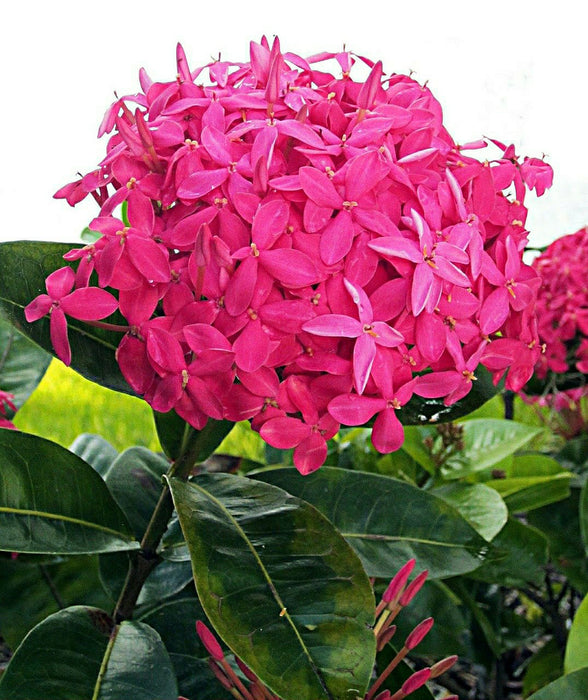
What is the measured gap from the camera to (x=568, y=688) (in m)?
0.65

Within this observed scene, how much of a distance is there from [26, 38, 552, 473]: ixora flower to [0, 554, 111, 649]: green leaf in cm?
39

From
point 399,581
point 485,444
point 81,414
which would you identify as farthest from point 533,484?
point 81,414

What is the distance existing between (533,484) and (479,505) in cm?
15

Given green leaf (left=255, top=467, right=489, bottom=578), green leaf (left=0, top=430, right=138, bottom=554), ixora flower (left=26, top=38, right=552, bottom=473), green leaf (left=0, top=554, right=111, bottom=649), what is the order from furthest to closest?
green leaf (left=0, top=554, right=111, bottom=649) < green leaf (left=255, top=467, right=489, bottom=578) < green leaf (left=0, top=430, right=138, bottom=554) < ixora flower (left=26, top=38, right=552, bottom=473)

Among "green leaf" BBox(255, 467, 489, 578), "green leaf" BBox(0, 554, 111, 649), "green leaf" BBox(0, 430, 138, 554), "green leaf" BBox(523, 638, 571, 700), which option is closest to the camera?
"green leaf" BBox(0, 430, 138, 554)

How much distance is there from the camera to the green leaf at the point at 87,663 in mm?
501

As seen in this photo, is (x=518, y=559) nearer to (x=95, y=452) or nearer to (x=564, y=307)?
(x=564, y=307)

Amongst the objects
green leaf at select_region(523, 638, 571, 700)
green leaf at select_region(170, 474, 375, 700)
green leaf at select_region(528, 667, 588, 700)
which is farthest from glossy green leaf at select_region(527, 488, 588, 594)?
green leaf at select_region(170, 474, 375, 700)

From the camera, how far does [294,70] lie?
557 millimetres

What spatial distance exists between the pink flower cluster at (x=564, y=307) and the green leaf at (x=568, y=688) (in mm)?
485

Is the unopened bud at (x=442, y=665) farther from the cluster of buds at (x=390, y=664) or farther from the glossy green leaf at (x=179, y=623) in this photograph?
the glossy green leaf at (x=179, y=623)

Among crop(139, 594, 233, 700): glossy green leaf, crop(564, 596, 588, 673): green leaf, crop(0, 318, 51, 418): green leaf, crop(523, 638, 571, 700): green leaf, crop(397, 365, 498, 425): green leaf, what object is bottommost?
crop(523, 638, 571, 700): green leaf

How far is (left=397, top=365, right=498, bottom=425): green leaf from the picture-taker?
1.92 ft

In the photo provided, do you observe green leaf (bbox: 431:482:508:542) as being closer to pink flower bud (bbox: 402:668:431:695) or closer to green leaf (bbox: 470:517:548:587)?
green leaf (bbox: 470:517:548:587)
